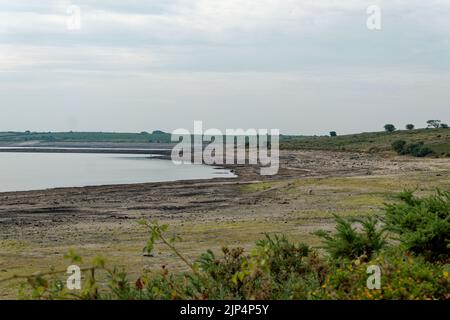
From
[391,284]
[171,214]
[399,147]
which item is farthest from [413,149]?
[391,284]

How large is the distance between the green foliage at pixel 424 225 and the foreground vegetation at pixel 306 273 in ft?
0.05

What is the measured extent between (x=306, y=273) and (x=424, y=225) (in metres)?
2.80

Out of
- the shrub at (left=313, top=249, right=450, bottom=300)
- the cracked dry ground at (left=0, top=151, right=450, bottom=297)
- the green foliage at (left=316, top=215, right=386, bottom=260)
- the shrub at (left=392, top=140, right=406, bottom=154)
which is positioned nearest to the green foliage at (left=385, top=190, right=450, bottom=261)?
the green foliage at (left=316, top=215, right=386, bottom=260)

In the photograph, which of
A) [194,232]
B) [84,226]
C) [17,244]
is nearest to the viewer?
[17,244]

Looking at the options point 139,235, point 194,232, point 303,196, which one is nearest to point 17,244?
point 139,235

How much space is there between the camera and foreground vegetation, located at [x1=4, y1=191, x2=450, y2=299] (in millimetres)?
7117

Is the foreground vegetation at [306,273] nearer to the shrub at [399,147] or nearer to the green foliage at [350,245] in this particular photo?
the green foliage at [350,245]

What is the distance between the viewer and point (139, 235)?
78.0 feet

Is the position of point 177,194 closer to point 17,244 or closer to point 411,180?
point 411,180

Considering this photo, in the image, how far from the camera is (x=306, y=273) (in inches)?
381

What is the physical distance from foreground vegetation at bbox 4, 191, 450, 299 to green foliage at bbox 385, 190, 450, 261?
2 centimetres

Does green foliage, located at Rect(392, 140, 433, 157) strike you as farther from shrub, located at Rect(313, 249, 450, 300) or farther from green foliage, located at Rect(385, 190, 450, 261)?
shrub, located at Rect(313, 249, 450, 300)

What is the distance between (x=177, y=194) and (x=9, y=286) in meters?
25.7

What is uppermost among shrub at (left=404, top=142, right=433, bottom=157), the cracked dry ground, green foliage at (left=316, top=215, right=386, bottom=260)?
green foliage at (left=316, top=215, right=386, bottom=260)
